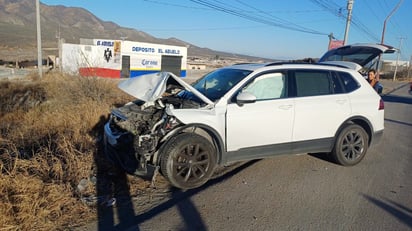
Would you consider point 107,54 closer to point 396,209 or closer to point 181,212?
point 181,212

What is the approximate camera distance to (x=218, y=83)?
14.8 ft

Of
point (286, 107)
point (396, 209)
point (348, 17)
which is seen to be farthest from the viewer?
point (348, 17)

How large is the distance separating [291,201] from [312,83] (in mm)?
2071

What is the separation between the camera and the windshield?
419cm

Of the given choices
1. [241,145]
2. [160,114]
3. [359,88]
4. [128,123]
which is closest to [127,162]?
[128,123]

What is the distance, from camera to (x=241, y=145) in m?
4.05

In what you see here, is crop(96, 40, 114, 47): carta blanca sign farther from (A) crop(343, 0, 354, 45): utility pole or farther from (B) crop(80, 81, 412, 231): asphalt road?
(B) crop(80, 81, 412, 231): asphalt road

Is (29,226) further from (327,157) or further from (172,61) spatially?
(172,61)

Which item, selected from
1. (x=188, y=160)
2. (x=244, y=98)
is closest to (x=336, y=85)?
(x=244, y=98)

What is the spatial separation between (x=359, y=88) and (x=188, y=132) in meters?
3.32

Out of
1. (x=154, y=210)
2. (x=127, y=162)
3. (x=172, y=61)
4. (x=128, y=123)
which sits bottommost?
(x=154, y=210)

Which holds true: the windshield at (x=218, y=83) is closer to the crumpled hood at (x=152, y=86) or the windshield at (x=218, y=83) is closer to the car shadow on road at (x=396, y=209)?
the crumpled hood at (x=152, y=86)

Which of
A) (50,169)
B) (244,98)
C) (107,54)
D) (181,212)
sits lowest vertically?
(181,212)

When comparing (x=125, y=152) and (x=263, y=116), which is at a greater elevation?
(x=263, y=116)
